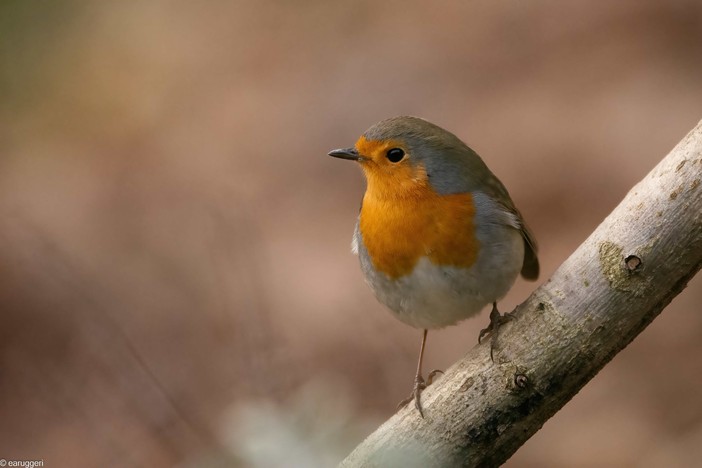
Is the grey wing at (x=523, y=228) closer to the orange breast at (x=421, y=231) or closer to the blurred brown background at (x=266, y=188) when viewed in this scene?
the orange breast at (x=421, y=231)

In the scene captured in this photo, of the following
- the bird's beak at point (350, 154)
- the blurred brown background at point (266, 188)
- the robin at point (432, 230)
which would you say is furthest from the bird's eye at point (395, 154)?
the blurred brown background at point (266, 188)

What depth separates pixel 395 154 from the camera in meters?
3.21

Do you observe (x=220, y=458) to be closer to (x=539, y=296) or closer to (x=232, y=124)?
(x=539, y=296)

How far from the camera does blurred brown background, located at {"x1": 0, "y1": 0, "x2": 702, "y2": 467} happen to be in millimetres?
4875

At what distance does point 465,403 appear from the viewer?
262 cm

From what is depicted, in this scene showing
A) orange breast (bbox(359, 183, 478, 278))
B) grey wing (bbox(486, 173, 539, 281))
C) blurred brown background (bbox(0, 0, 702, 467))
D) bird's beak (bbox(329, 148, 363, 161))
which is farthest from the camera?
blurred brown background (bbox(0, 0, 702, 467))

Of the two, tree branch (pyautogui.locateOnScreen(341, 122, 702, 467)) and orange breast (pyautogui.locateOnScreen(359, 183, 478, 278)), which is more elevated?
orange breast (pyautogui.locateOnScreen(359, 183, 478, 278))

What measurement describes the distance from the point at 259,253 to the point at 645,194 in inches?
148

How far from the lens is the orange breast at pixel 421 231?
2.95m

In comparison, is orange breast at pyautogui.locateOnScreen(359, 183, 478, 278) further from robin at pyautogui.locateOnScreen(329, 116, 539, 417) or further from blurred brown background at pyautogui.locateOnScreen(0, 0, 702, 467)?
blurred brown background at pyautogui.locateOnScreen(0, 0, 702, 467)

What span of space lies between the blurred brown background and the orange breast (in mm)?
618

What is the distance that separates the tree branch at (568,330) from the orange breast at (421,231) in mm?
355

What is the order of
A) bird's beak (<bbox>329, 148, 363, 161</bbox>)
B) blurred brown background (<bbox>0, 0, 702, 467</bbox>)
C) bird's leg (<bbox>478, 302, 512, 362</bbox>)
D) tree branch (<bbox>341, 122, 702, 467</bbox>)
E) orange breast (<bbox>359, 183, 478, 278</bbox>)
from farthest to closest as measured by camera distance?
blurred brown background (<bbox>0, 0, 702, 467</bbox>) → bird's beak (<bbox>329, 148, 363, 161</bbox>) → orange breast (<bbox>359, 183, 478, 278</bbox>) → bird's leg (<bbox>478, 302, 512, 362</bbox>) → tree branch (<bbox>341, 122, 702, 467</bbox>)

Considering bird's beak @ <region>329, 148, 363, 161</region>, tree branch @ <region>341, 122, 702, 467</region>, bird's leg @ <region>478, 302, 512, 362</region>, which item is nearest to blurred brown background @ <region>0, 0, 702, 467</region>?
tree branch @ <region>341, 122, 702, 467</region>
